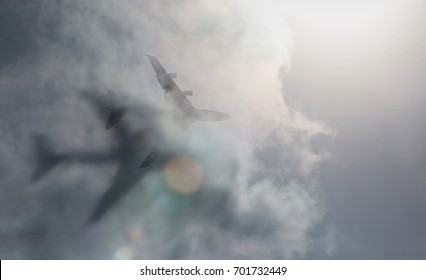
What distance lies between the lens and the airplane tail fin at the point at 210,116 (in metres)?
93.5

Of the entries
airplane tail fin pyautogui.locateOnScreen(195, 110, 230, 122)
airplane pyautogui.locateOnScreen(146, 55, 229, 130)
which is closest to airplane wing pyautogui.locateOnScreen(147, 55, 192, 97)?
airplane pyautogui.locateOnScreen(146, 55, 229, 130)

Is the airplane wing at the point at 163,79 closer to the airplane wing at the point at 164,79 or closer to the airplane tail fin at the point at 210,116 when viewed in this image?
the airplane wing at the point at 164,79

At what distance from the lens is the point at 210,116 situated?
94750mm

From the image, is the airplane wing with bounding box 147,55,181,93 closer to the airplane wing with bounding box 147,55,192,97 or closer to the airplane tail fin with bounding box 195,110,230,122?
the airplane wing with bounding box 147,55,192,97

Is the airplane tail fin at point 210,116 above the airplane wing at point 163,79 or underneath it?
underneath

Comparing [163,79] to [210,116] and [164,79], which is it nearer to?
[164,79]

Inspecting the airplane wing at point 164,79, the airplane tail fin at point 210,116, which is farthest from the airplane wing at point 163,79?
the airplane tail fin at point 210,116

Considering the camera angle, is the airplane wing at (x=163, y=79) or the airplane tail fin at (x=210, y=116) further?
the airplane tail fin at (x=210, y=116)

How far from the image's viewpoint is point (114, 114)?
315 feet

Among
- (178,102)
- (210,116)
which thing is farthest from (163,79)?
(210,116)
